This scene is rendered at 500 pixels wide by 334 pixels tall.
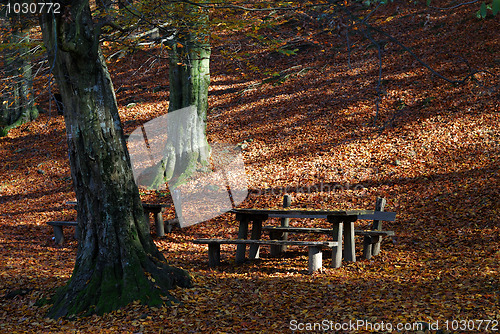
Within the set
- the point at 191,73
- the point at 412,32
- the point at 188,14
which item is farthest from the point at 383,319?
the point at 412,32

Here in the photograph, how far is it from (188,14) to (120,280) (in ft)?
16.6

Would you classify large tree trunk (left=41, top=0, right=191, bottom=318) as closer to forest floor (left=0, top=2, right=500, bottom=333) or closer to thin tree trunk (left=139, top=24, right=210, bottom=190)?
forest floor (left=0, top=2, right=500, bottom=333)

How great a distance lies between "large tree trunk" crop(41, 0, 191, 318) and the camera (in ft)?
16.0

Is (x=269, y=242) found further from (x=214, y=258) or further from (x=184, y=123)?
(x=184, y=123)

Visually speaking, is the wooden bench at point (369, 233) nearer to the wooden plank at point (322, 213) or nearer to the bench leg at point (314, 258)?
the wooden plank at point (322, 213)

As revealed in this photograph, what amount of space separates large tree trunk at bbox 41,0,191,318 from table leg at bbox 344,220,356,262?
9.68ft

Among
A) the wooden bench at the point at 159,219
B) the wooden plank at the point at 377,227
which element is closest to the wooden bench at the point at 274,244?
the wooden plank at the point at 377,227

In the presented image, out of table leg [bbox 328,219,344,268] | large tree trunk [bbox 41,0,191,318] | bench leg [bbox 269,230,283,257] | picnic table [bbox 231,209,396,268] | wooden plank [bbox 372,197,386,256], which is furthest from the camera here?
bench leg [bbox 269,230,283,257]

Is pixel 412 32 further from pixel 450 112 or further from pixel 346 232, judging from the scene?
pixel 346 232

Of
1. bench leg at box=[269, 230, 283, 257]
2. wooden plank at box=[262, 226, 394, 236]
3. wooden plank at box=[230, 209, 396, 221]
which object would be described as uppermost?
wooden plank at box=[230, 209, 396, 221]

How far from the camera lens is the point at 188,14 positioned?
26.0ft

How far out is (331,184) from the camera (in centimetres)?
1025

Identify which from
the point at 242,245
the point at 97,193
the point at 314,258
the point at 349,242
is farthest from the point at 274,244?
the point at 97,193

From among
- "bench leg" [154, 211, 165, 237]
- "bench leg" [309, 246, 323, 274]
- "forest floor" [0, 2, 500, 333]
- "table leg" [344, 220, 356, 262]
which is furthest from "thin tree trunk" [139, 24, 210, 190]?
"bench leg" [309, 246, 323, 274]
